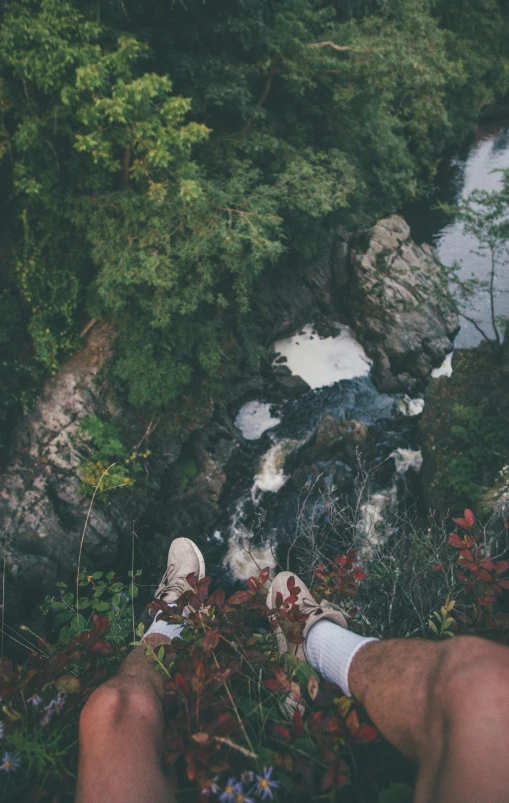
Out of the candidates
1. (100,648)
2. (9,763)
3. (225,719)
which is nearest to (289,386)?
(100,648)

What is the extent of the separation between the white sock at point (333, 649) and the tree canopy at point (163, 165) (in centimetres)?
673

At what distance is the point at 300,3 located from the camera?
10781 millimetres

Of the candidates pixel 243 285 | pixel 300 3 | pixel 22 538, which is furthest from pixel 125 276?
pixel 300 3

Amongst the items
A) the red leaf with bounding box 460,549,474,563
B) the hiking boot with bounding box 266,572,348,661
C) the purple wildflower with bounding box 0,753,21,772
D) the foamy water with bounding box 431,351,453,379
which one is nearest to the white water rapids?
the foamy water with bounding box 431,351,453,379

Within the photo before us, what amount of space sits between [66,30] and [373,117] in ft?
31.4

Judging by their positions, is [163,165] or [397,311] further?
[397,311]

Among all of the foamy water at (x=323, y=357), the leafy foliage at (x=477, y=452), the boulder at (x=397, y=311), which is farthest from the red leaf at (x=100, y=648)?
the boulder at (x=397, y=311)

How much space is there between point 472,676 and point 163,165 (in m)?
7.41

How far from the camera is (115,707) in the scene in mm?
1567

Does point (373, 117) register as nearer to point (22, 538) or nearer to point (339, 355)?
point (339, 355)

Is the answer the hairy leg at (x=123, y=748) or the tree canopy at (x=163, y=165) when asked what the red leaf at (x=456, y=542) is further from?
the tree canopy at (x=163, y=165)

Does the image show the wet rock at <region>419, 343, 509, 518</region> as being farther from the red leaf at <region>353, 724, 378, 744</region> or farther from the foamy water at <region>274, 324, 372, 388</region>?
the red leaf at <region>353, 724, 378, 744</region>

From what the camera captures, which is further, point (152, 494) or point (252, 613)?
point (152, 494)

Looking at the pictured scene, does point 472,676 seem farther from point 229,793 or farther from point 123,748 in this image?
point 123,748
